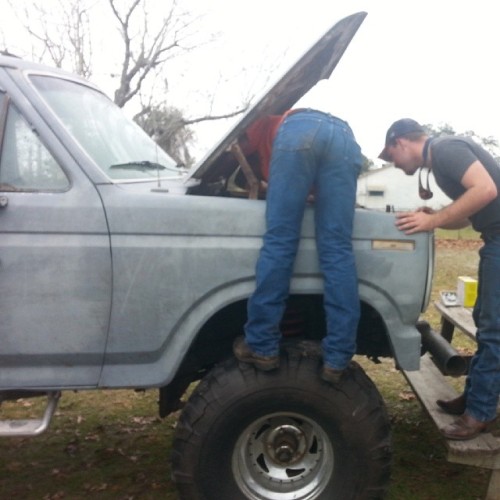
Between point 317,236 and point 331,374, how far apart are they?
0.66 meters

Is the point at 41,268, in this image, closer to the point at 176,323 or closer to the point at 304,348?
the point at 176,323

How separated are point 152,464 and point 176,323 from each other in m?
1.53

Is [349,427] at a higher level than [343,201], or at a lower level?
lower

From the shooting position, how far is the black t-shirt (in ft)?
11.0

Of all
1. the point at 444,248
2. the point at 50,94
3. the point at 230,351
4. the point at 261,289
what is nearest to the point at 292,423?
the point at 230,351

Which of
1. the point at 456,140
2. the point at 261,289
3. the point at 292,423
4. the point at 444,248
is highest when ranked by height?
the point at 456,140

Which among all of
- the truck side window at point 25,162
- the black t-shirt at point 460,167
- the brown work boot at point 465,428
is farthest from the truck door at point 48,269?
the brown work boot at point 465,428

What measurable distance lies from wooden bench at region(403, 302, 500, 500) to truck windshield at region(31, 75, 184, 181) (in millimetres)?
2064

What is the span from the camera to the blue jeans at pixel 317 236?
3.04 m

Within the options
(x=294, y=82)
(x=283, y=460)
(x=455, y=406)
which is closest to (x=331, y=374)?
(x=283, y=460)

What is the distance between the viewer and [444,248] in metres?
20.5

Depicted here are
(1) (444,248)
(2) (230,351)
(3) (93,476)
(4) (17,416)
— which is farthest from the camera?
(1) (444,248)

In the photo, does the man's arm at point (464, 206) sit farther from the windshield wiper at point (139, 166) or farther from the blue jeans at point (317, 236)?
the windshield wiper at point (139, 166)

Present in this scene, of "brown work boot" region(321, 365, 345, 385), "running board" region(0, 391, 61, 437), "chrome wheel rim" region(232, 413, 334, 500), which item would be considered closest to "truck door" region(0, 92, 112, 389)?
"running board" region(0, 391, 61, 437)
